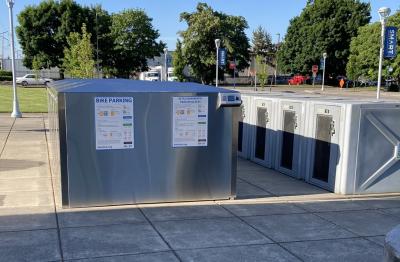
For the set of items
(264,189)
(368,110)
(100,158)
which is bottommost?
(264,189)

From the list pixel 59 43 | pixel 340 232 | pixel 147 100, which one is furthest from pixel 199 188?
pixel 59 43

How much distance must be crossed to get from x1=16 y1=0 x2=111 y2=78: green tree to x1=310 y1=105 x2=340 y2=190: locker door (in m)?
48.7

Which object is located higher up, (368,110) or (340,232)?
(368,110)

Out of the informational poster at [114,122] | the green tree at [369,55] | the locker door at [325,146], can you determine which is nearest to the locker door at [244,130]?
the locker door at [325,146]

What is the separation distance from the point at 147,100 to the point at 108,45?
52.8m

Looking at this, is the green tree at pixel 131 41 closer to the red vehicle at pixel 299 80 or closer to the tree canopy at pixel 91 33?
the tree canopy at pixel 91 33

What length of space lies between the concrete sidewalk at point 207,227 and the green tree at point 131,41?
53427 millimetres

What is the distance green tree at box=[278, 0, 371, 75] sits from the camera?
6253cm

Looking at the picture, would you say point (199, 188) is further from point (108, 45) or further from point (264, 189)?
point (108, 45)

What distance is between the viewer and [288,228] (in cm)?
560

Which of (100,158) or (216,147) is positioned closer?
(100,158)

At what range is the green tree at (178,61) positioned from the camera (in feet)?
198

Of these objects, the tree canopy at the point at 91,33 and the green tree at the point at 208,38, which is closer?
the tree canopy at the point at 91,33

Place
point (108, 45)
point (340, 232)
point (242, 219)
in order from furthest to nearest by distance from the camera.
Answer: point (108, 45), point (242, 219), point (340, 232)
